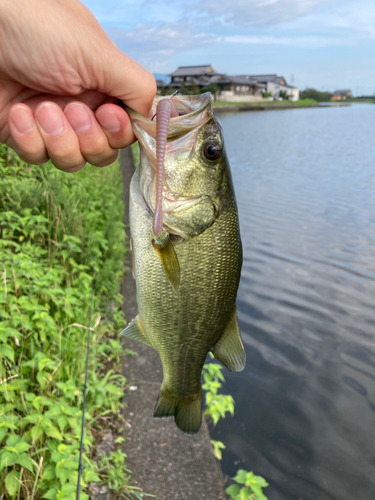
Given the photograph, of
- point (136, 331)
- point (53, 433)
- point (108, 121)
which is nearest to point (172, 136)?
point (108, 121)

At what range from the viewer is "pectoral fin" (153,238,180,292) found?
1421 mm

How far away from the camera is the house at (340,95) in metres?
128

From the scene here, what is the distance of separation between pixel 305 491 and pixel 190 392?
2965 mm

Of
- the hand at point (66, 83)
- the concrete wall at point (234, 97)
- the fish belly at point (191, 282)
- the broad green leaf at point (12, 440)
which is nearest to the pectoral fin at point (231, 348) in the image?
the fish belly at point (191, 282)

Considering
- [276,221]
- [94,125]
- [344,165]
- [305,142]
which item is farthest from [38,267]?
[305,142]

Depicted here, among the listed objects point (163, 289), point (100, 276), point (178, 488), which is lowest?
point (178, 488)

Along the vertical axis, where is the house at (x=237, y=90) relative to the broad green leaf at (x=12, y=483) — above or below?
above

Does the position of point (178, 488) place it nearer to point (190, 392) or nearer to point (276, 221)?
point (190, 392)

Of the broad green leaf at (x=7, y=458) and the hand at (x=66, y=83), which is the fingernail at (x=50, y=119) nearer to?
the hand at (x=66, y=83)

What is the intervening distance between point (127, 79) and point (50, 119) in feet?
1.24

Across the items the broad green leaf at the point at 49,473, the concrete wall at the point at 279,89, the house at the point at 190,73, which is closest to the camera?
the broad green leaf at the point at 49,473

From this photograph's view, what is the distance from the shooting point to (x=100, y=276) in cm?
408

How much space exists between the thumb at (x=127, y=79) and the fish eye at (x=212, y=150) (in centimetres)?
31

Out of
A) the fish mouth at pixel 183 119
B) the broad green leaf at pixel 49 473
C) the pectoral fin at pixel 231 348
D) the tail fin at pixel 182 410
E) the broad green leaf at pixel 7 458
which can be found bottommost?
the broad green leaf at pixel 49 473
